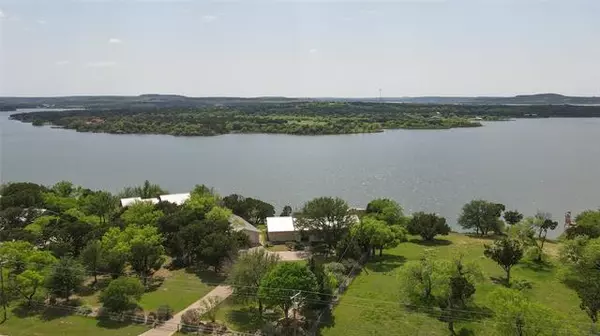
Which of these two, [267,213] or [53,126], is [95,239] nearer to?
[267,213]

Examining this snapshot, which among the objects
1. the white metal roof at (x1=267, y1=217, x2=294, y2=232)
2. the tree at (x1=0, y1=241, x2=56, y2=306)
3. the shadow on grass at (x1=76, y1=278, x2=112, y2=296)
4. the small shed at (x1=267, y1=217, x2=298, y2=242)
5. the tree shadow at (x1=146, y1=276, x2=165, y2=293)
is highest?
the tree at (x1=0, y1=241, x2=56, y2=306)

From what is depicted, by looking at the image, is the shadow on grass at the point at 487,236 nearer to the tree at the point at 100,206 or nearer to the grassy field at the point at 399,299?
the grassy field at the point at 399,299

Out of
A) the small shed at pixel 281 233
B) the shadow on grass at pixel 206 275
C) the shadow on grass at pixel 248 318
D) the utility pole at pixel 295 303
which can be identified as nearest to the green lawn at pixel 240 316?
the shadow on grass at pixel 248 318

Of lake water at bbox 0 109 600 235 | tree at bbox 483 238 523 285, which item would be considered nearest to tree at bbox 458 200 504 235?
lake water at bbox 0 109 600 235

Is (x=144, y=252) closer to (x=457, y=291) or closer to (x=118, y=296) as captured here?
(x=118, y=296)

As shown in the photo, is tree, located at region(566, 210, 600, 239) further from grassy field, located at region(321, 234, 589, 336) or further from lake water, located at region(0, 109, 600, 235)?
lake water, located at region(0, 109, 600, 235)

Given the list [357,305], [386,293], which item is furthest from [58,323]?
[386,293]
